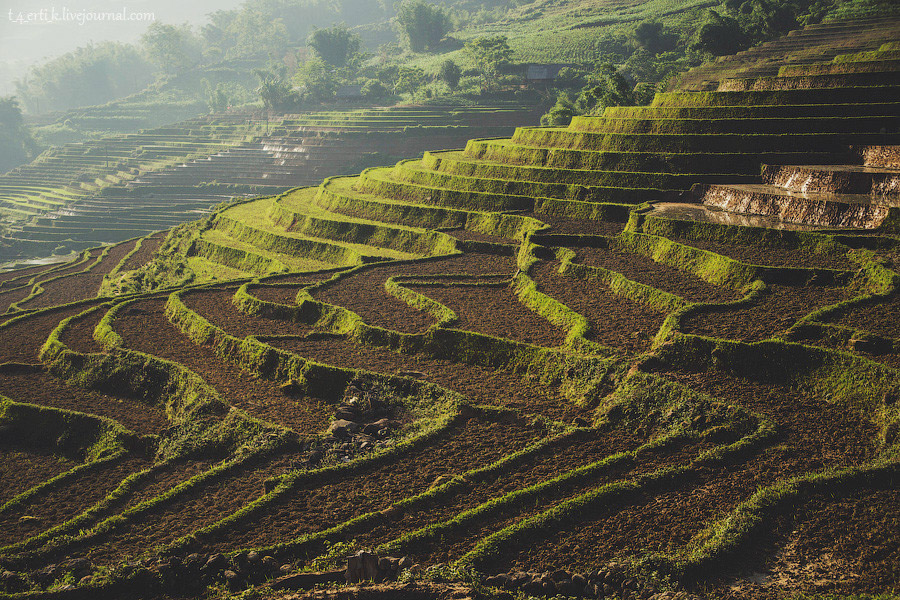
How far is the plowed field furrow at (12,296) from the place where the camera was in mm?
35441

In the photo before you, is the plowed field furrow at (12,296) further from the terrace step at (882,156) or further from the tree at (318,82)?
the tree at (318,82)

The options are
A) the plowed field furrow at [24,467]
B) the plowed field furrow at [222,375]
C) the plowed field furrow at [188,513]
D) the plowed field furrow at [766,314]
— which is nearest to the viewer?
the plowed field furrow at [188,513]

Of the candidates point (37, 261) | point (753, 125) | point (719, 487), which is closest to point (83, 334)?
point (719, 487)

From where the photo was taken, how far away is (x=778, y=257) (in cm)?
2136

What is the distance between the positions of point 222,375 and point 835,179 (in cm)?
2161

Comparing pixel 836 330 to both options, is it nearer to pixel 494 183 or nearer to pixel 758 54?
pixel 494 183

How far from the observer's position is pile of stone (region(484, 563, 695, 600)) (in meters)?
9.10

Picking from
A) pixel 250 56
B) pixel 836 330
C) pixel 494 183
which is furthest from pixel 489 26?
pixel 836 330

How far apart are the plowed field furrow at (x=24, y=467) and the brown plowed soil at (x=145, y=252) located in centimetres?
2329

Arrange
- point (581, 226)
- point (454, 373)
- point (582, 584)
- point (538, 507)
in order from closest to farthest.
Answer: point (582, 584) → point (538, 507) → point (454, 373) → point (581, 226)

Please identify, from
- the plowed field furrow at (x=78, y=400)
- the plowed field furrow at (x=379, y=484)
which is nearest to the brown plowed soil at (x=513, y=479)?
the plowed field furrow at (x=379, y=484)

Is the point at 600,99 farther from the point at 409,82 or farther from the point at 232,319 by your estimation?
the point at 409,82

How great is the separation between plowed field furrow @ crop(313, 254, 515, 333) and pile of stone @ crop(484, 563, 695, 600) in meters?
11.0

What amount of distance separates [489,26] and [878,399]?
12703 centimetres
